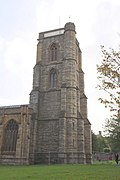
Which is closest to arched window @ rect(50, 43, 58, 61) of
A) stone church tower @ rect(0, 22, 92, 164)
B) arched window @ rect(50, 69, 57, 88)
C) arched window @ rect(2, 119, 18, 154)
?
stone church tower @ rect(0, 22, 92, 164)

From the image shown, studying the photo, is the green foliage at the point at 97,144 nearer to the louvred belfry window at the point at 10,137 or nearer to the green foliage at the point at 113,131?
the green foliage at the point at 113,131

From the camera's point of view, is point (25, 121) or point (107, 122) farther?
point (107, 122)

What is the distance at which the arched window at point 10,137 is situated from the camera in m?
33.4

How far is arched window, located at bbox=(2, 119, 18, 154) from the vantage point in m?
33.4

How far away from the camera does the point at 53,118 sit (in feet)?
116

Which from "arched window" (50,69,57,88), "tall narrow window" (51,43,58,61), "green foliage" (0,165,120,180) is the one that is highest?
"tall narrow window" (51,43,58,61)

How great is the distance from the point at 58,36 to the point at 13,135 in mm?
18335

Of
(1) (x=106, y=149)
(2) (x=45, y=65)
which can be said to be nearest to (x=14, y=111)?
(2) (x=45, y=65)

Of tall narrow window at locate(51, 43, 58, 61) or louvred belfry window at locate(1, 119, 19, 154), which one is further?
tall narrow window at locate(51, 43, 58, 61)

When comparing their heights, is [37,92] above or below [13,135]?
above

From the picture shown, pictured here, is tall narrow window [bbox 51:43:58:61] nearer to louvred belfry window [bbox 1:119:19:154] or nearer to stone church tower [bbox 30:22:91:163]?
stone church tower [bbox 30:22:91:163]

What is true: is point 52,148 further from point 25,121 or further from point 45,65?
point 45,65

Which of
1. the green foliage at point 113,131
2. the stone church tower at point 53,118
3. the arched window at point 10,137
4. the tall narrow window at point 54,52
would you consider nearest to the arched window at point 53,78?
Answer: the stone church tower at point 53,118

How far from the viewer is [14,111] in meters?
34.9
